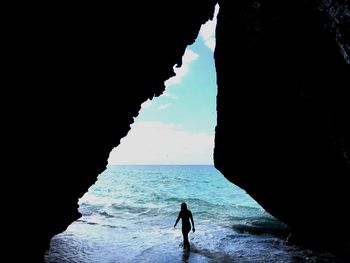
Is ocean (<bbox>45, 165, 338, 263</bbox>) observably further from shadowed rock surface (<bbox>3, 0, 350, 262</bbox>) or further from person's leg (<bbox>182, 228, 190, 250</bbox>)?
shadowed rock surface (<bbox>3, 0, 350, 262</bbox>)

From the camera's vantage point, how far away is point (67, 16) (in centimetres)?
528

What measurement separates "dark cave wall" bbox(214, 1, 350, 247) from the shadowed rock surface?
38 millimetres

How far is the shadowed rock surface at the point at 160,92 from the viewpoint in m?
5.31

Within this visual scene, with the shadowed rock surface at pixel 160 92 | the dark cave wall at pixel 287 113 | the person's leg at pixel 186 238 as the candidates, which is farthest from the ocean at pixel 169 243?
the shadowed rock surface at pixel 160 92

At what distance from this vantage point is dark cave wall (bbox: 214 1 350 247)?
19.9 ft

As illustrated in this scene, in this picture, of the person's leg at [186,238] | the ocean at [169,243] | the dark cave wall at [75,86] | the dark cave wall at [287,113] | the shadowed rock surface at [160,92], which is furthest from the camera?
the person's leg at [186,238]

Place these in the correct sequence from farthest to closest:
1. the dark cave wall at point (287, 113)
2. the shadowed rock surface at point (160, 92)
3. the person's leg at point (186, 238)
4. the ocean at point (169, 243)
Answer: the person's leg at point (186, 238) < the ocean at point (169, 243) < the dark cave wall at point (287, 113) < the shadowed rock surface at point (160, 92)

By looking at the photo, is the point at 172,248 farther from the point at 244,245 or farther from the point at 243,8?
the point at 243,8

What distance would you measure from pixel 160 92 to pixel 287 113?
3.95 metres

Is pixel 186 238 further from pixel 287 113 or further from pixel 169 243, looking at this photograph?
pixel 287 113

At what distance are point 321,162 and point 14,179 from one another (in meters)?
7.49

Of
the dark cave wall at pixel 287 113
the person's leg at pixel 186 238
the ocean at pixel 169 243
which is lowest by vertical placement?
the ocean at pixel 169 243

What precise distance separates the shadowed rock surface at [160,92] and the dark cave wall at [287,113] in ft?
0.12

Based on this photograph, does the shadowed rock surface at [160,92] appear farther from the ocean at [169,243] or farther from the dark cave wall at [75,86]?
the ocean at [169,243]
